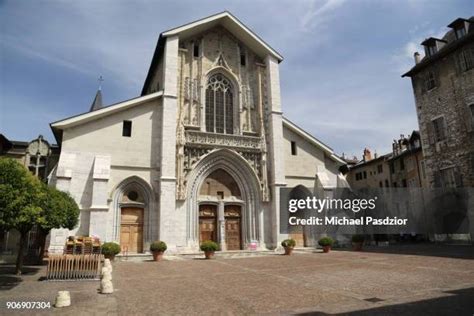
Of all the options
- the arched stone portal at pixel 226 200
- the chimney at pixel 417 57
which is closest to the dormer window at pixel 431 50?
the chimney at pixel 417 57

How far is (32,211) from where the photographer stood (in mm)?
8750

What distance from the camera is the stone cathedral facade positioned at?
17.7 metres

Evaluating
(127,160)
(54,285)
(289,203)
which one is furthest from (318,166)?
(54,285)

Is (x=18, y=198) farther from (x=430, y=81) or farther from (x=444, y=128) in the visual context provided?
(x=430, y=81)

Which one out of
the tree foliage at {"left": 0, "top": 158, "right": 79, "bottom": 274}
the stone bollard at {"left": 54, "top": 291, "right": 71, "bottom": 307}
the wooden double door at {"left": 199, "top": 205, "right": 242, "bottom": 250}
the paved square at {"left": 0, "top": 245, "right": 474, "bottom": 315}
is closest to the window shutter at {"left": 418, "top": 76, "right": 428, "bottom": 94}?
the wooden double door at {"left": 199, "top": 205, "right": 242, "bottom": 250}

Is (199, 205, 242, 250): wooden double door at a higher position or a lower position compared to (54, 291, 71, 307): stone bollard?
higher

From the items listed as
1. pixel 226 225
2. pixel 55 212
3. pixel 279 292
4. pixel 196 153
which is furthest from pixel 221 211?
pixel 279 292

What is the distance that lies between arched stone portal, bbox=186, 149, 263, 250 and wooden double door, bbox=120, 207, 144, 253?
3.14 m

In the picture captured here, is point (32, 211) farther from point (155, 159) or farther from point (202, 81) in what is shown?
point (202, 81)

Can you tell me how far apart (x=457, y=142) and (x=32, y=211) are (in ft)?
81.3

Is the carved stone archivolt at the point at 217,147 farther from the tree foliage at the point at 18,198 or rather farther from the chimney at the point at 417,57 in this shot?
the chimney at the point at 417,57

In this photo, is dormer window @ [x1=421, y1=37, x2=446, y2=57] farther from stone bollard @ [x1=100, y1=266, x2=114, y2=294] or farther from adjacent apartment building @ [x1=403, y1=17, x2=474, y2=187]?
stone bollard @ [x1=100, y1=266, x2=114, y2=294]

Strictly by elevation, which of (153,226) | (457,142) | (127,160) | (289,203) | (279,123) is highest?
(279,123)

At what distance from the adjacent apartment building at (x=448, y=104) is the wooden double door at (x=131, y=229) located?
21078 millimetres
